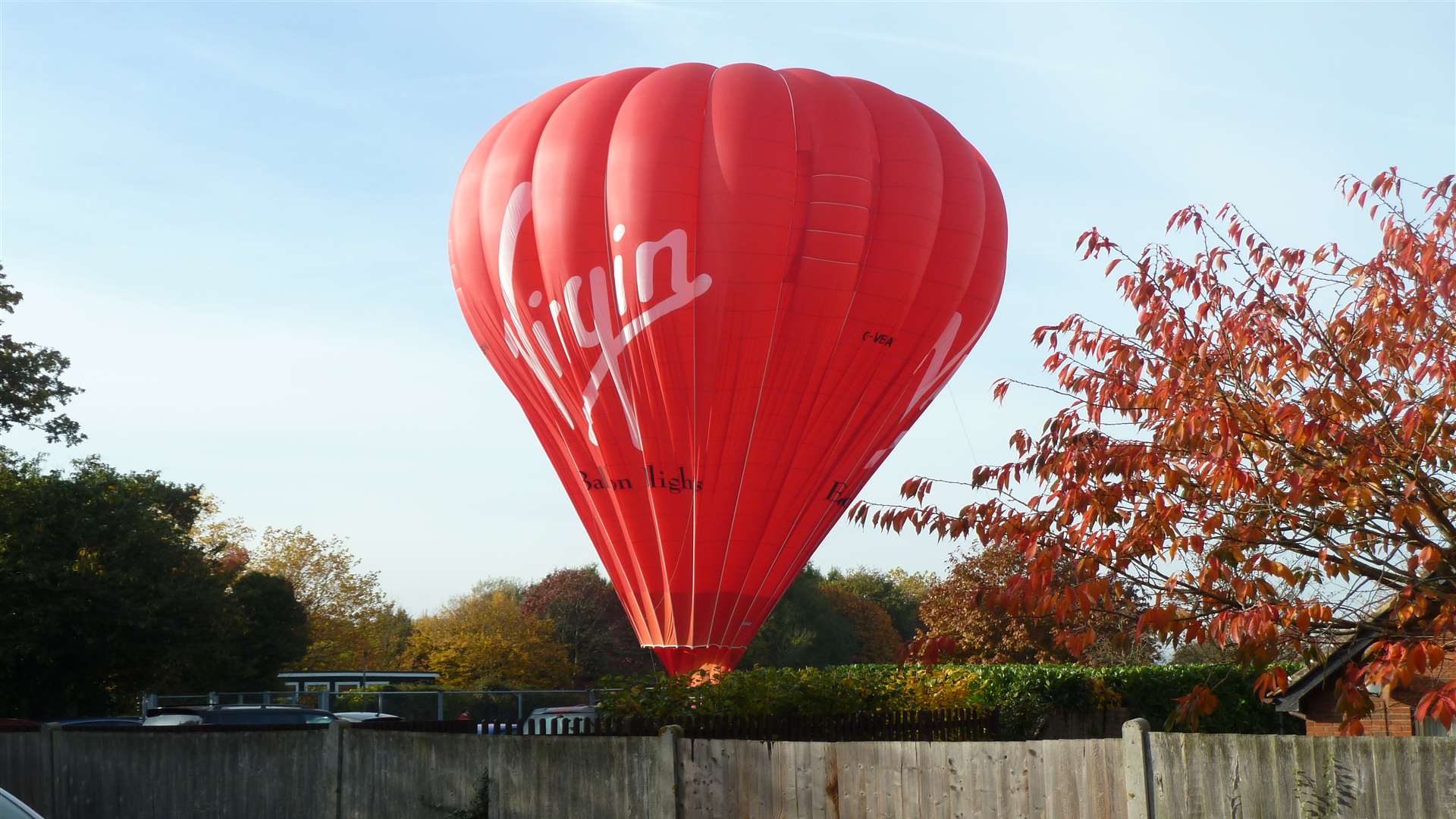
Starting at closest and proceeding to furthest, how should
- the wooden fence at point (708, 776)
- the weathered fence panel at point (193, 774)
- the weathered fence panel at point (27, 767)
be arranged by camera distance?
1. the wooden fence at point (708, 776)
2. the weathered fence panel at point (193, 774)
3. the weathered fence panel at point (27, 767)

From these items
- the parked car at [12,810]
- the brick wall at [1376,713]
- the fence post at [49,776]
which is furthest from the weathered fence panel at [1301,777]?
the fence post at [49,776]

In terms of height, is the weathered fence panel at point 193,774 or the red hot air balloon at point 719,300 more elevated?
the red hot air balloon at point 719,300

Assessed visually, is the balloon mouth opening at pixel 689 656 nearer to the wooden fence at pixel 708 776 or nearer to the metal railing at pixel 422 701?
the wooden fence at pixel 708 776

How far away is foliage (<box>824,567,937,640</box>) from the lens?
8419cm

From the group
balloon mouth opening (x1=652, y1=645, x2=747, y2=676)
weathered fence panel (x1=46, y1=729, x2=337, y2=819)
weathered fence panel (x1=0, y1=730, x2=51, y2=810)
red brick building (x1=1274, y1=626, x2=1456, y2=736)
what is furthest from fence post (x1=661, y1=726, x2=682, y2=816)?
balloon mouth opening (x1=652, y1=645, x2=747, y2=676)

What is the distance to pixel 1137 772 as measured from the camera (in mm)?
7621

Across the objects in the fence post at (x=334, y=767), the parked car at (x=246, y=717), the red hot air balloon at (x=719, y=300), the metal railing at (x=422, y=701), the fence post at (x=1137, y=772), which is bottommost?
the metal railing at (x=422, y=701)

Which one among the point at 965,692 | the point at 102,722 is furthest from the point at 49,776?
the point at 965,692

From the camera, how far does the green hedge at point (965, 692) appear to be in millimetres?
13727

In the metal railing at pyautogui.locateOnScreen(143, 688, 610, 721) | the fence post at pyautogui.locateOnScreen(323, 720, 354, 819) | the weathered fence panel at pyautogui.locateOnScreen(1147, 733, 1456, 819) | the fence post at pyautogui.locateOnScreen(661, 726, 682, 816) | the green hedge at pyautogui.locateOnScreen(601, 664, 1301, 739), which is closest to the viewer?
the weathered fence panel at pyautogui.locateOnScreen(1147, 733, 1456, 819)

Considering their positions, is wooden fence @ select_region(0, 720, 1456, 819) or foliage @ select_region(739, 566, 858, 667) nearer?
wooden fence @ select_region(0, 720, 1456, 819)

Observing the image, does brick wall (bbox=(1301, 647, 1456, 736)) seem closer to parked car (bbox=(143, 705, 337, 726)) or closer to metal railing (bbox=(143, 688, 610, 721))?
parked car (bbox=(143, 705, 337, 726))

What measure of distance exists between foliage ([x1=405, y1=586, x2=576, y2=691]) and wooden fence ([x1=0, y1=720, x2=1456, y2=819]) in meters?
37.3

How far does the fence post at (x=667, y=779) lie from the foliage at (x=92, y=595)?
23.8 m
